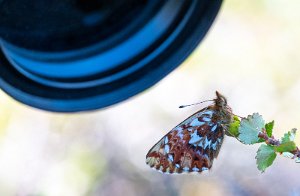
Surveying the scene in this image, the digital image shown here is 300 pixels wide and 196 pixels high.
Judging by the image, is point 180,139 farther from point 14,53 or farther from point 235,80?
point 235,80

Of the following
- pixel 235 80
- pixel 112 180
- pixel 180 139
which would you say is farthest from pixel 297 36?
pixel 180 139

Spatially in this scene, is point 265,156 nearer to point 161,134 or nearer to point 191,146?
point 191,146

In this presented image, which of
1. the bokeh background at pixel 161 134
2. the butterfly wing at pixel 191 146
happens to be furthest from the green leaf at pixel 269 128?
the bokeh background at pixel 161 134

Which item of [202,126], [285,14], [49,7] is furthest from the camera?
[285,14]

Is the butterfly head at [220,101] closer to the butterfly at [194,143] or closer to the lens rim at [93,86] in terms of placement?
the butterfly at [194,143]

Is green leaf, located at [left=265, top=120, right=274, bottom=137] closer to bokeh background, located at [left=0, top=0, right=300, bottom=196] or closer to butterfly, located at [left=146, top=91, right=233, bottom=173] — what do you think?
butterfly, located at [left=146, top=91, right=233, bottom=173]

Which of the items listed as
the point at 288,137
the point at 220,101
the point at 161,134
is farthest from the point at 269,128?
the point at 161,134
